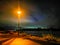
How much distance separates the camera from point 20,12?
4284cm

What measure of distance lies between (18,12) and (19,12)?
26 centimetres

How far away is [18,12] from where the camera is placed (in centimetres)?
4256

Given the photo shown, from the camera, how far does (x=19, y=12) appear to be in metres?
42.5

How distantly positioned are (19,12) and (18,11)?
33 centimetres

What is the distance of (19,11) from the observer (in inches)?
1667

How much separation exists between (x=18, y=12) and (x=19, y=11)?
40 cm

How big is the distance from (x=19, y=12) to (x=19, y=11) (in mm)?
260

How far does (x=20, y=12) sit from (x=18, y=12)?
21.1 inches

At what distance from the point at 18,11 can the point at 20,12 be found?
62cm

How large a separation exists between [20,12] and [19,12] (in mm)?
433
